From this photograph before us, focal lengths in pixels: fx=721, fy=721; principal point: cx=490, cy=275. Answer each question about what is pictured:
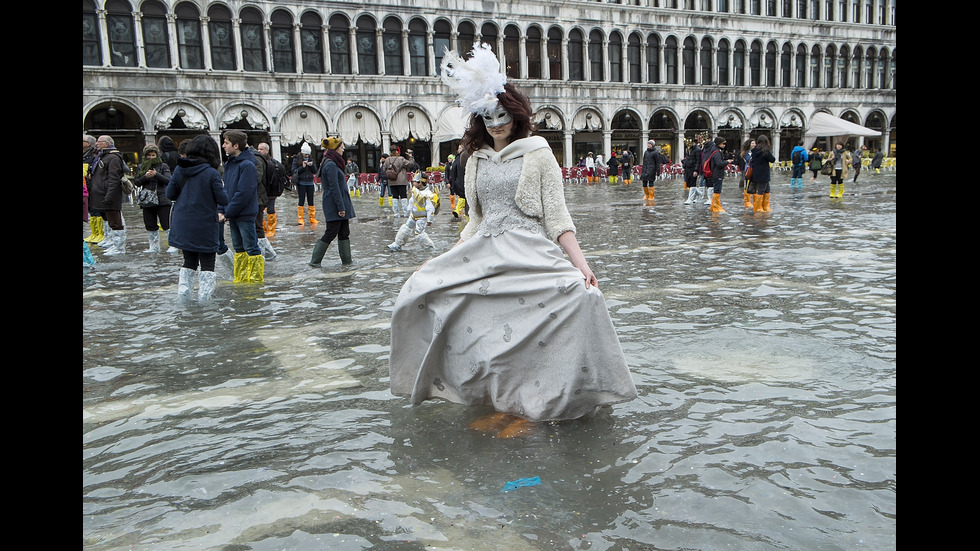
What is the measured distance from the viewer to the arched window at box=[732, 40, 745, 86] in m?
44.4

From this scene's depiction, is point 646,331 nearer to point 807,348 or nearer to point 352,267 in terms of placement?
point 807,348

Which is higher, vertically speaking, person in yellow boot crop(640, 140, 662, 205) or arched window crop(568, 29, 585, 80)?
arched window crop(568, 29, 585, 80)

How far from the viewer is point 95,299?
24.8ft

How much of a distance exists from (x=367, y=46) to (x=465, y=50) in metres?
4.98

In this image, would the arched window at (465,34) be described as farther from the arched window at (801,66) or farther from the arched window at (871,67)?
the arched window at (871,67)

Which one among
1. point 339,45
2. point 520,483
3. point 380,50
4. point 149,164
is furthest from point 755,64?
point 520,483

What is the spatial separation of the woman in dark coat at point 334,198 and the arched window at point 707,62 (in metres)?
38.8

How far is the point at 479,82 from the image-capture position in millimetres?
3729

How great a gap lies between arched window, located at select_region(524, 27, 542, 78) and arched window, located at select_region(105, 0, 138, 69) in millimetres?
19049

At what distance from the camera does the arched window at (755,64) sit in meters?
44.9

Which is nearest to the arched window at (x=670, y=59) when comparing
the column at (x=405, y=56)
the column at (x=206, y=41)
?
the column at (x=405, y=56)

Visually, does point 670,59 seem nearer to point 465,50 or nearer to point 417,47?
point 465,50

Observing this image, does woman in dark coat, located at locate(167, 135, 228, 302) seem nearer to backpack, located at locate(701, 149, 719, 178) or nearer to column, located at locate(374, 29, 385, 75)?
backpack, located at locate(701, 149, 719, 178)

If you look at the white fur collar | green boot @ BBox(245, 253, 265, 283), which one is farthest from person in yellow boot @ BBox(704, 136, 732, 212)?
the white fur collar
